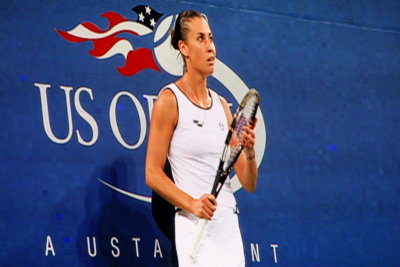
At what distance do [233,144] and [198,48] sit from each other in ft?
1.19

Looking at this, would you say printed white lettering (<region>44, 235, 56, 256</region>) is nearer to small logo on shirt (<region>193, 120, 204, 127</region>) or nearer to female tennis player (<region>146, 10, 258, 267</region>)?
female tennis player (<region>146, 10, 258, 267</region>)

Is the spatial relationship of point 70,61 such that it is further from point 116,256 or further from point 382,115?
point 382,115

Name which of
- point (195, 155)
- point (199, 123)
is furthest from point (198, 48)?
point (195, 155)

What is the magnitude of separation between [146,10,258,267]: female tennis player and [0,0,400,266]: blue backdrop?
1.73 ft

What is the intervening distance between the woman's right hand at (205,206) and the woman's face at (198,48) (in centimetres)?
51

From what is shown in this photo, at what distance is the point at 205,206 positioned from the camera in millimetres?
2811

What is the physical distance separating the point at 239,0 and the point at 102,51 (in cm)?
73

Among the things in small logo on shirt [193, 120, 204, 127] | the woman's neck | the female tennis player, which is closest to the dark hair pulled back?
the female tennis player

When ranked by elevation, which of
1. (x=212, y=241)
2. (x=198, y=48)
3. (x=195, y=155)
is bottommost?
(x=212, y=241)

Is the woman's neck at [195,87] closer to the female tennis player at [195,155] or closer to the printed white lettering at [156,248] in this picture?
the female tennis player at [195,155]

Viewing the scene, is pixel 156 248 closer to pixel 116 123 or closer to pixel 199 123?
A: pixel 116 123

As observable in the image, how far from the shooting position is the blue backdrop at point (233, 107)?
333 centimetres

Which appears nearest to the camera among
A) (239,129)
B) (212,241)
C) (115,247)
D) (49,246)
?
(212,241)

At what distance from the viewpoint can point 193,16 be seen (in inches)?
122
